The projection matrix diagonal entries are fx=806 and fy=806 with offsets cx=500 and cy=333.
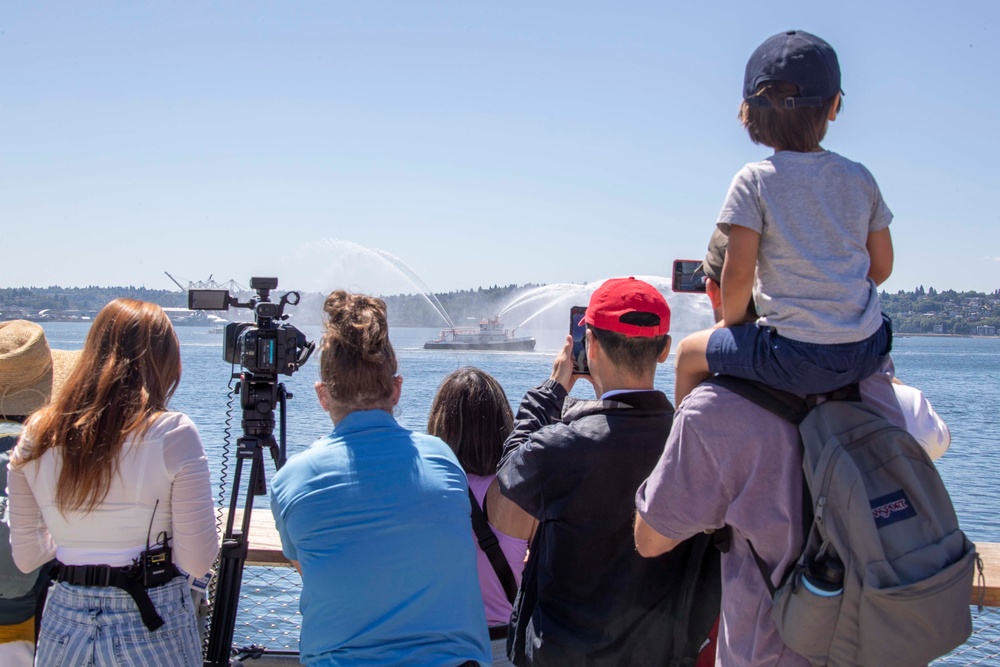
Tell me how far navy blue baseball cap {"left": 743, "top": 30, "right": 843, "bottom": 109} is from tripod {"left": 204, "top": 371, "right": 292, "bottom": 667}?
7.35ft

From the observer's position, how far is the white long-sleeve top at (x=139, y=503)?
2592 mm

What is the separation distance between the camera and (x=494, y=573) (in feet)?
9.86

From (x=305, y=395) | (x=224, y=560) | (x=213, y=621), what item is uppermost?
(x=224, y=560)

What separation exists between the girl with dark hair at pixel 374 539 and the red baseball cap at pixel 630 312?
2.22 ft

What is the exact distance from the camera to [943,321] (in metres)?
142

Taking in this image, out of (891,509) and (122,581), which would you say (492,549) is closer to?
(122,581)

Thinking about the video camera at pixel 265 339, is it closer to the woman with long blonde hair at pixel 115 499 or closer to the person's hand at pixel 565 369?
the woman with long blonde hair at pixel 115 499

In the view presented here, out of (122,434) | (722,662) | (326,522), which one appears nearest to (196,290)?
(122,434)

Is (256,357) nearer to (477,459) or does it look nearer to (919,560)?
(477,459)

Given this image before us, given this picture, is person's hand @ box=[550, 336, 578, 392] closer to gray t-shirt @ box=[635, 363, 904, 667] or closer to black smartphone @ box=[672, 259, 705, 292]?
black smartphone @ box=[672, 259, 705, 292]

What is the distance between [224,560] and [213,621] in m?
0.25

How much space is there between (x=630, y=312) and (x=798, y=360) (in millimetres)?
656

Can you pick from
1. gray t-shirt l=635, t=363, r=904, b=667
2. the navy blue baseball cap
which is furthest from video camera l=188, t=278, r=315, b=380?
the navy blue baseball cap

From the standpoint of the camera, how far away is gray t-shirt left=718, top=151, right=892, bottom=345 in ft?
6.54
